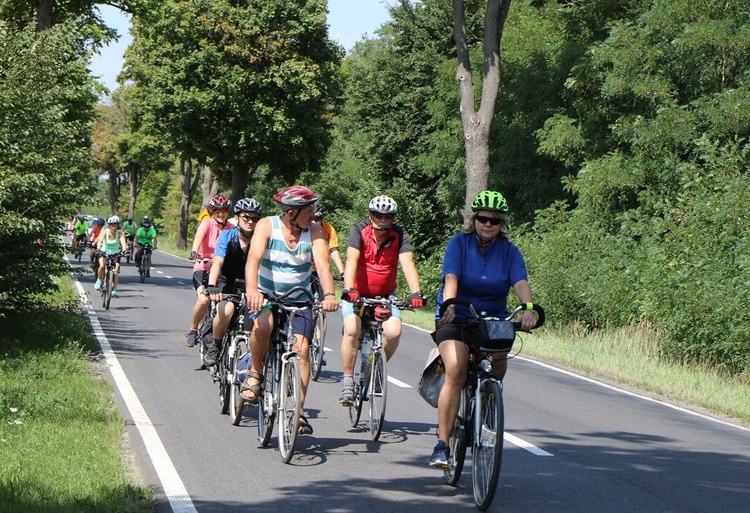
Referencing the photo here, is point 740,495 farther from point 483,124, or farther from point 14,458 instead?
point 483,124

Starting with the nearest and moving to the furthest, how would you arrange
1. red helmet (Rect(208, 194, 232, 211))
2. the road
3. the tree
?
the road, red helmet (Rect(208, 194, 232, 211)), the tree

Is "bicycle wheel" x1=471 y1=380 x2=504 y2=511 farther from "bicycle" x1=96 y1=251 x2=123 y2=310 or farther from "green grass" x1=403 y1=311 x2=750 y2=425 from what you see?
"bicycle" x1=96 y1=251 x2=123 y2=310

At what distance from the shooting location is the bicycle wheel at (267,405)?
846 cm

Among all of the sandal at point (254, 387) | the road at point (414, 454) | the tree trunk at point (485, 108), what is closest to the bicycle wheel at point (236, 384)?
the road at point (414, 454)

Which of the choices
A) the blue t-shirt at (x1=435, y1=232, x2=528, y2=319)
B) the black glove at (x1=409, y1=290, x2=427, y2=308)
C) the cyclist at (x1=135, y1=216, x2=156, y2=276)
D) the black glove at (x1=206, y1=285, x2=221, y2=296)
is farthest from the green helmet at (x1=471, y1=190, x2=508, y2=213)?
the cyclist at (x1=135, y1=216, x2=156, y2=276)

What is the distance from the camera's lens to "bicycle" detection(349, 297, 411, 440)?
9.12 m

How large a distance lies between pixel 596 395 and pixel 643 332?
6805 millimetres

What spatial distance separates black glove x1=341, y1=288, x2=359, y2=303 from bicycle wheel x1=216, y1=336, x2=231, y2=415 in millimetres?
1608

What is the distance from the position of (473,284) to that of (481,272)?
0.10 meters

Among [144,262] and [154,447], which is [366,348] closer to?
[154,447]

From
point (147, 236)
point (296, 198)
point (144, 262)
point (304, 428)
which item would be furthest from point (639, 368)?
point (147, 236)

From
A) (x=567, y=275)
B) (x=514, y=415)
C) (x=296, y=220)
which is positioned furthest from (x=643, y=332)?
(x=296, y=220)

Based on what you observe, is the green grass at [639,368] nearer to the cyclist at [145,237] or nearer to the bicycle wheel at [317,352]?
the bicycle wheel at [317,352]

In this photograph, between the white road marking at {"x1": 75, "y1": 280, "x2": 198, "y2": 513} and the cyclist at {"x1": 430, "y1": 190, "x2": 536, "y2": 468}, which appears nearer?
the white road marking at {"x1": 75, "y1": 280, "x2": 198, "y2": 513}
